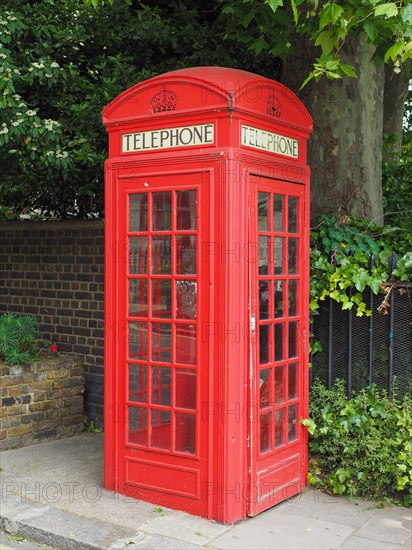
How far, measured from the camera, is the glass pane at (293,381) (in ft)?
17.6

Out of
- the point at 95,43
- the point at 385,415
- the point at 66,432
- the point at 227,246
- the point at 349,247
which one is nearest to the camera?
the point at 227,246

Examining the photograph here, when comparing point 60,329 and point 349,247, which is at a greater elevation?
point 349,247

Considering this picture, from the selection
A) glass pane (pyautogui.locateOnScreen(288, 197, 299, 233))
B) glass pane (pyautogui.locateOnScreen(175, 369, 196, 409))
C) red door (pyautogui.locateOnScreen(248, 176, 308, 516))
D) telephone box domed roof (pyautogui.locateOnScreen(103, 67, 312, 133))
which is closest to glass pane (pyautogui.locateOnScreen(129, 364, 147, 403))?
glass pane (pyautogui.locateOnScreen(175, 369, 196, 409))

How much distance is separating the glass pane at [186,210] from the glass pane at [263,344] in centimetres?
91

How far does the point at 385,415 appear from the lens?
17.3 feet

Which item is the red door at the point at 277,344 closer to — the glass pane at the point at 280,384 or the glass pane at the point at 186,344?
the glass pane at the point at 280,384

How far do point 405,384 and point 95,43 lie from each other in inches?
209

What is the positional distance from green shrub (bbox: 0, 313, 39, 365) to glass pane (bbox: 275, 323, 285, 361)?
297cm

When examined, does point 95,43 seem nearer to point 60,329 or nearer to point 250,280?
point 60,329

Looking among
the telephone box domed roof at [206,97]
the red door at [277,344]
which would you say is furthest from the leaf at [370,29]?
the red door at [277,344]

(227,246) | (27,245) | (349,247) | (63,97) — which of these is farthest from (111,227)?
(27,245)

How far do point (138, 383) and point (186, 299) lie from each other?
0.79 meters

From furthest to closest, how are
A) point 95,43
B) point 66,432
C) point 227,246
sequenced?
1. point 95,43
2. point 66,432
3. point 227,246

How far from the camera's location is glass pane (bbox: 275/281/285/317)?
17.1 feet
